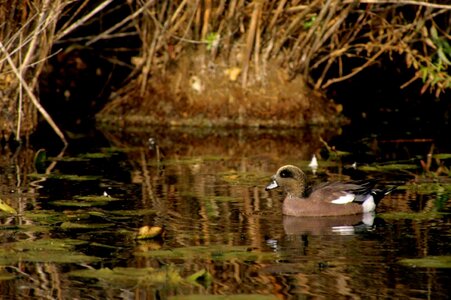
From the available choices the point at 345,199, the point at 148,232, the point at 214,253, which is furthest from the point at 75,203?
the point at 214,253

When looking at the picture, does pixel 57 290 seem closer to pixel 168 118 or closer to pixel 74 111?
pixel 168 118

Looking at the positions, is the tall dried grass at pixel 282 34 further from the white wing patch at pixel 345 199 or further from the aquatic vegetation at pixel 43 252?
the aquatic vegetation at pixel 43 252

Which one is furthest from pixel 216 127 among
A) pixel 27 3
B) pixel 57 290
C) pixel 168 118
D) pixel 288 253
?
pixel 57 290

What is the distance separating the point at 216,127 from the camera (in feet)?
49.6

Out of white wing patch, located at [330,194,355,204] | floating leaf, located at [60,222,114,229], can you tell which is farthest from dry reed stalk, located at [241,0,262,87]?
floating leaf, located at [60,222,114,229]

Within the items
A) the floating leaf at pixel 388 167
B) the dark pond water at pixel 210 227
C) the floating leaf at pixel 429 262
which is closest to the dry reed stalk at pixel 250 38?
the dark pond water at pixel 210 227

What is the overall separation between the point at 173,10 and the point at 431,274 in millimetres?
8015

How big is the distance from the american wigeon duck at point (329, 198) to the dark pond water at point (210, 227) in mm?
127

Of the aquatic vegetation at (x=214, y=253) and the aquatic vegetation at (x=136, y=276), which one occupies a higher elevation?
the aquatic vegetation at (x=214, y=253)

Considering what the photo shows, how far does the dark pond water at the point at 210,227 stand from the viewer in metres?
7.00

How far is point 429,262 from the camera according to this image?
7.46 m

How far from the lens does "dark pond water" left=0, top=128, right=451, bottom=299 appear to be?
7.00m

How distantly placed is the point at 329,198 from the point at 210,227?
1.15m

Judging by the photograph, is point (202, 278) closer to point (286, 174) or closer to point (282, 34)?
point (286, 174)
